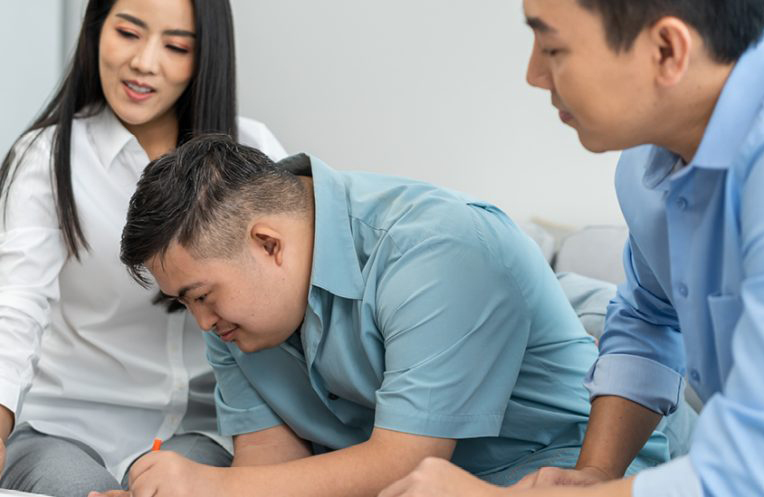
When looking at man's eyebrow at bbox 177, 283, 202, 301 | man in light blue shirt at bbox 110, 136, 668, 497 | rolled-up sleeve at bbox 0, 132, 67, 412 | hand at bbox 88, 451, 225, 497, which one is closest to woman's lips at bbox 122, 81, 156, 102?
rolled-up sleeve at bbox 0, 132, 67, 412

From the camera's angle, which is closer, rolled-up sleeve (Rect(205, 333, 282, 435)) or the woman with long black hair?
rolled-up sleeve (Rect(205, 333, 282, 435))

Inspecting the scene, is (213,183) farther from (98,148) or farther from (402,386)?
(98,148)

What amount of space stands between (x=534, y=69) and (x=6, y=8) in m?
1.98

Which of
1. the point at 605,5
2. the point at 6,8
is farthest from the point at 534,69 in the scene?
the point at 6,8

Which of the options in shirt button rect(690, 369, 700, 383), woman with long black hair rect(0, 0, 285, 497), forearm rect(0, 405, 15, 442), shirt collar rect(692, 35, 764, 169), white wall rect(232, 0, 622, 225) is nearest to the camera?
shirt collar rect(692, 35, 764, 169)

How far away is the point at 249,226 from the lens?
1214 millimetres

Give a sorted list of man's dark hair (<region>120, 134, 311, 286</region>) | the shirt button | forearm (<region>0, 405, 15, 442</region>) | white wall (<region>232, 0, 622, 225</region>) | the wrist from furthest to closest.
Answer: white wall (<region>232, 0, 622, 225</region>) → forearm (<region>0, 405, 15, 442</region>) → man's dark hair (<region>120, 134, 311, 286</region>) → the wrist → the shirt button

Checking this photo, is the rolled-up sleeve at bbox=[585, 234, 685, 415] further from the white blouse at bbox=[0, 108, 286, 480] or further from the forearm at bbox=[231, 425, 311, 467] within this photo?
the white blouse at bbox=[0, 108, 286, 480]

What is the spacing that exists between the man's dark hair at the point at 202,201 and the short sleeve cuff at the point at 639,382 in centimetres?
43

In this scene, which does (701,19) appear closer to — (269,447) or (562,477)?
(562,477)

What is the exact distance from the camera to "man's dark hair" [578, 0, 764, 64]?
0.82 meters

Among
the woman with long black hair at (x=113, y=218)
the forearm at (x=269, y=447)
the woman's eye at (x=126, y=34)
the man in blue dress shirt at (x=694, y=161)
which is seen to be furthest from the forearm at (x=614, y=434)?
the woman's eye at (x=126, y=34)

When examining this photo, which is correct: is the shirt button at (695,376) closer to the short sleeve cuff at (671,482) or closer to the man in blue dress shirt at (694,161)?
the man in blue dress shirt at (694,161)

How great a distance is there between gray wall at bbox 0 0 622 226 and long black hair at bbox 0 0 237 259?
912 millimetres
